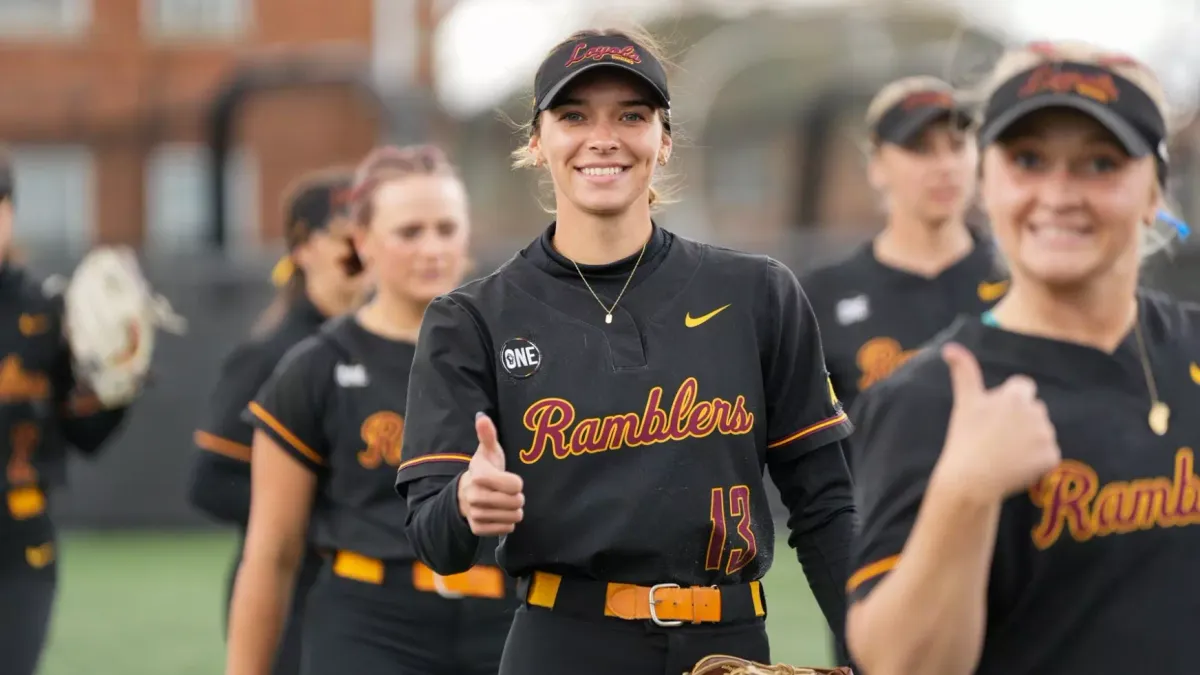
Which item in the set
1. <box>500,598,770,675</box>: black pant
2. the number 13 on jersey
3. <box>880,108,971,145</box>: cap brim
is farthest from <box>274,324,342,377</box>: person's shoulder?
<box>880,108,971,145</box>: cap brim

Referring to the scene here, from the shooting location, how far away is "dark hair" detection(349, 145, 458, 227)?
17.0ft

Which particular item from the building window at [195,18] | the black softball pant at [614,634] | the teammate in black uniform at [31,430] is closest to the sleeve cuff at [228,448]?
the teammate in black uniform at [31,430]

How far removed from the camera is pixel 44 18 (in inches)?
1235

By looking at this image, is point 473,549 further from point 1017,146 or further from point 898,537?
point 1017,146

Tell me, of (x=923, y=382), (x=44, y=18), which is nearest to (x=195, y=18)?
(x=44, y=18)

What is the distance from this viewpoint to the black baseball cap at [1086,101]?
2.55 metres

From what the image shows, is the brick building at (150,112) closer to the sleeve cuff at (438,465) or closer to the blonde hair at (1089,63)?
the sleeve cuff at (438,465)

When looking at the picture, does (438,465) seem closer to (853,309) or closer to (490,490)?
(490,490)

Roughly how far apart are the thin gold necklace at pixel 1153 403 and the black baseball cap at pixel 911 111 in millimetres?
3473

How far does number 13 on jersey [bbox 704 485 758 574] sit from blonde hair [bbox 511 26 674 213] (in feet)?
2.40

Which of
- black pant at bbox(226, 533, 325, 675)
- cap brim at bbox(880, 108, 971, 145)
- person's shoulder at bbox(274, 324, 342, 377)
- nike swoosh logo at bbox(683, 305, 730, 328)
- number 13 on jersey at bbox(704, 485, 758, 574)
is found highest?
cap brim at bbox(880, 108, 971, 145)

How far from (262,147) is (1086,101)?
94.1ft

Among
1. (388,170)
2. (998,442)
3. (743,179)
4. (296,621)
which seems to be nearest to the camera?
(998,442)

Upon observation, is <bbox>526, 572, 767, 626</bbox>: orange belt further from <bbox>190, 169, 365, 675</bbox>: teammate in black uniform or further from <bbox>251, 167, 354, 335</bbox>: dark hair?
<bbox>251, 167, 354, 335</bbox>: dark hair
